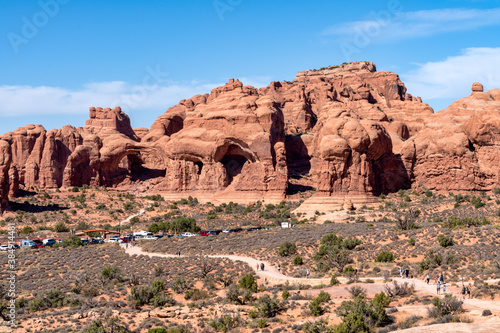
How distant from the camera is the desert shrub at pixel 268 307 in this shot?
109 feet

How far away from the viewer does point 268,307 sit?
33.4 m

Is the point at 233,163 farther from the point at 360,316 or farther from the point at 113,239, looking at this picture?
the point at 360,316

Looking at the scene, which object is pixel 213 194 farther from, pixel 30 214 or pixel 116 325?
pixel 116 325

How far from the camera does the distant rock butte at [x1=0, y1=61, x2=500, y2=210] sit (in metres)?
75.9

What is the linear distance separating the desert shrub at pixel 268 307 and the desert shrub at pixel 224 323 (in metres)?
1.50

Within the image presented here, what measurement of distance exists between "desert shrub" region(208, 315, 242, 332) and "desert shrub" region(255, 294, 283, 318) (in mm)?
1504

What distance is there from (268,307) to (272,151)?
5169cm

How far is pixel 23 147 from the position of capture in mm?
107375

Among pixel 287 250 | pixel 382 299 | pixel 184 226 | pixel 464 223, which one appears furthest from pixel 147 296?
pixel 464 223

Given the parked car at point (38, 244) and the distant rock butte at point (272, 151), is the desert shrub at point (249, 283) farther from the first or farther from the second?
the distant rock butte at point (272, 151)

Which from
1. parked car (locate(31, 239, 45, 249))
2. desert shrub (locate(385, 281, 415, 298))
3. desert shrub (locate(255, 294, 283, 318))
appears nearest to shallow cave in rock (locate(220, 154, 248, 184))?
parked car (locate(31, 239, 45, 249))

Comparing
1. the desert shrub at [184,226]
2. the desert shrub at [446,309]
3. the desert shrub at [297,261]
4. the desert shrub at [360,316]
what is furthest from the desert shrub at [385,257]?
the desert shrub at [184,226]

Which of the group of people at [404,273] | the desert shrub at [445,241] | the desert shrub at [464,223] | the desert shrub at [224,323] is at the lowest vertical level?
the desert shrub at [224,323]

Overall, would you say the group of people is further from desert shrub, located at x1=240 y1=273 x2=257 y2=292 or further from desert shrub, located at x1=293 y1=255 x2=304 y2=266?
desert shrub, located at x1=240 y1=273 x2=257 y2=292
